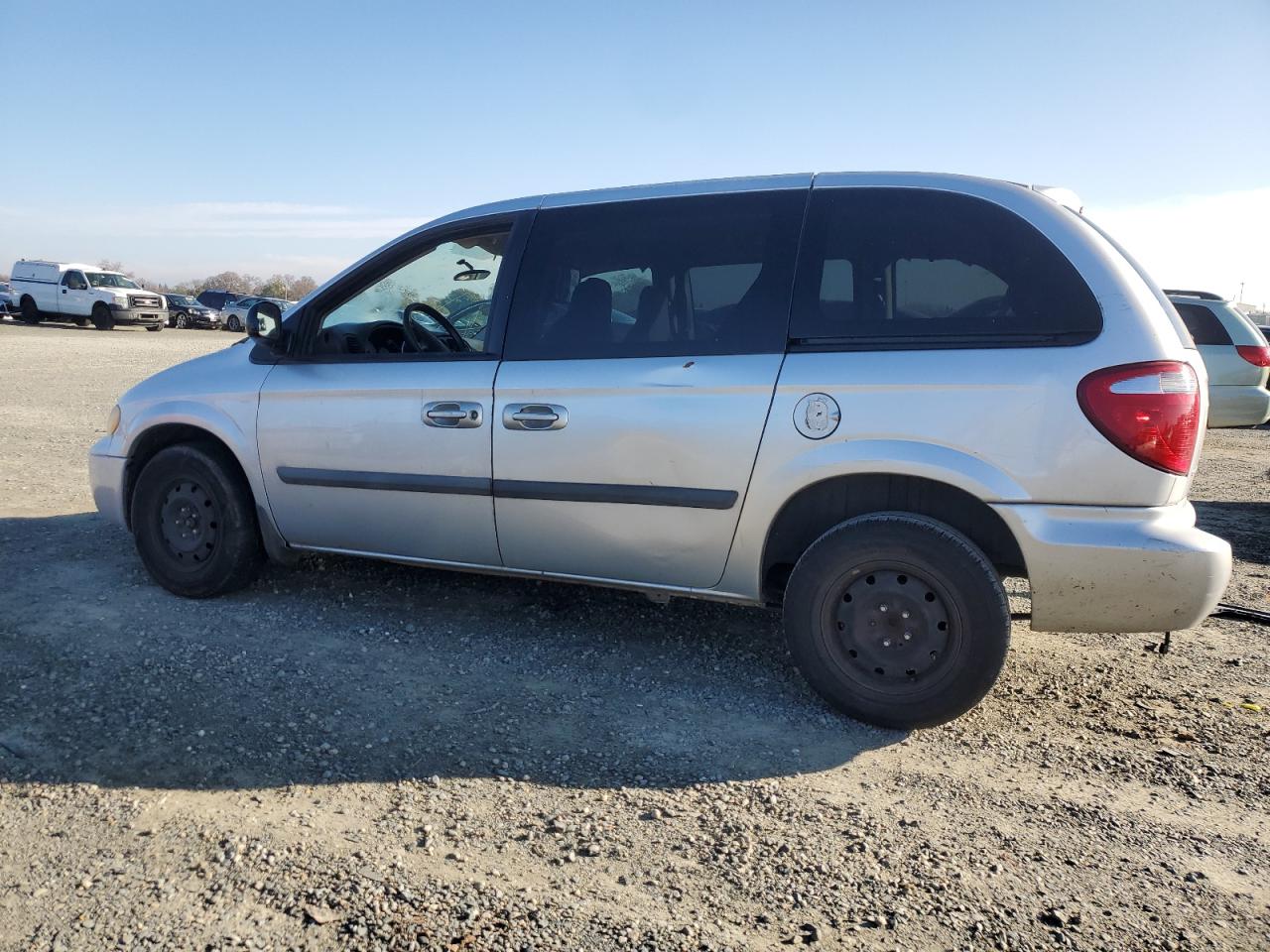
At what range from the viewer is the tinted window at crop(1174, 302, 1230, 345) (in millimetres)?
9617

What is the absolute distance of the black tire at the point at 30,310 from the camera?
3188cm

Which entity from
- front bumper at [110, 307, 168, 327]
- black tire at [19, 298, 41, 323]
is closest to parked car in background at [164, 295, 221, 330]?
front bumper at [110, 307, 168, 327]

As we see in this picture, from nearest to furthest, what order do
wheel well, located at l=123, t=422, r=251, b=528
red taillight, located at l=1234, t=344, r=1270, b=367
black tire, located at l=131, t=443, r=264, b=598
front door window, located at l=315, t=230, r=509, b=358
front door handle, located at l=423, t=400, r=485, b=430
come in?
front door handle, located at l=423, t=400, r=485, b=430 < front door window, located at l=315, t=230, r=509, b=358 < black tire, located at l=131, t=443, r=264, b=598 < wheel well, located at l=123, t=422, r=251, b=528 < red taillight, located at l=1234, t=344, r=1270, b=367

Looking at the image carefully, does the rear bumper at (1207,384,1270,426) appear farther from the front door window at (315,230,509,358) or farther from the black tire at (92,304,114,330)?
the black tire at (92,304,114,330)

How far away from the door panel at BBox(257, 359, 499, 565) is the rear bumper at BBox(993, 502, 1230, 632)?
2.10 metres

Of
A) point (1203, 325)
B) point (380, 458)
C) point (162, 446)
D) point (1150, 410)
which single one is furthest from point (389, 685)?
point (1203, 325)

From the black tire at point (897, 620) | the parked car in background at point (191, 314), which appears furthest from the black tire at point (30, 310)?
the black tire at point (897, 620)

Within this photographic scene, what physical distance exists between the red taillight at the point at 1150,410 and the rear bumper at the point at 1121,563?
196 millimetres

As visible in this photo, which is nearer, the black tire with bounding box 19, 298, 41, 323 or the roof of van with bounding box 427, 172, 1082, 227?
the roof of van with bounding box 427, 172, 1082, 227

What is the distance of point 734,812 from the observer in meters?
2.88

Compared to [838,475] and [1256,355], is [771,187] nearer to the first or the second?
[838,475]

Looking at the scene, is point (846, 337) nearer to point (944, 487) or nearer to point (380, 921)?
point (944, 487)

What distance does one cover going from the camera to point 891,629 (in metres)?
3.41

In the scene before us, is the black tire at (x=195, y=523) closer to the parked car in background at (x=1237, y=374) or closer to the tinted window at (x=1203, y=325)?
the parked car in background at (x=1237, y=374)
